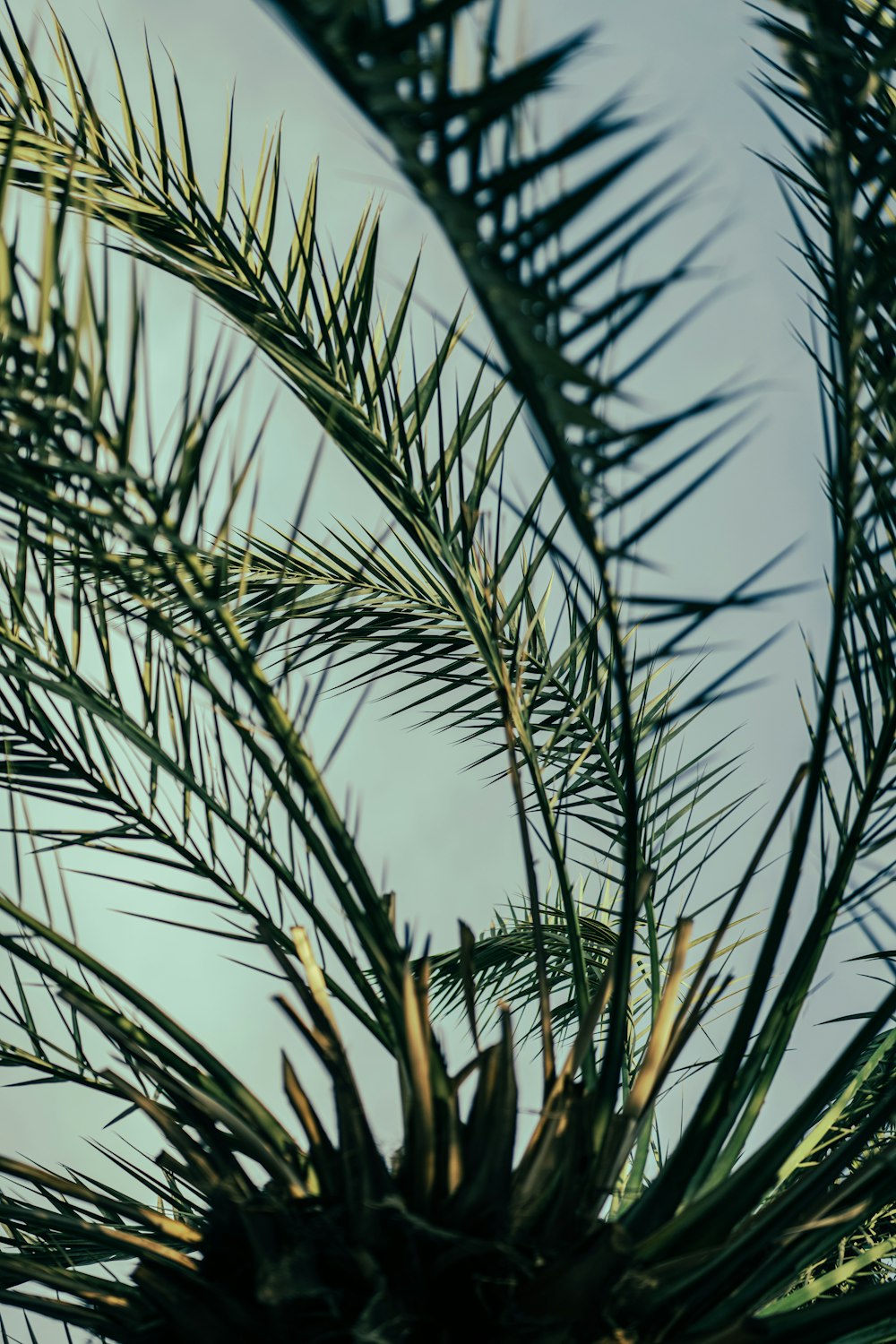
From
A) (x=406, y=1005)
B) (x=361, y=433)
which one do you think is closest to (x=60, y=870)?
(x=406, y=1005)

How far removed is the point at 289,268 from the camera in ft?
6.73

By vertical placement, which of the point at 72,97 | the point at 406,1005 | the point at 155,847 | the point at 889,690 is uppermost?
the point at 72,97

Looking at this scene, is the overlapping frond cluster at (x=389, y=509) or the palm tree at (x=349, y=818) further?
the overlapping frond cluster at (x=389, y=509)

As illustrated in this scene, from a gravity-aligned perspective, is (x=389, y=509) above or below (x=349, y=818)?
above

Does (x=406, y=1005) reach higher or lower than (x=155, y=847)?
lower

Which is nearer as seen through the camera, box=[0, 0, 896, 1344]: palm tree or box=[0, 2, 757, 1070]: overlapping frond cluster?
box=[0, 0, 896, 1344]: palm tree

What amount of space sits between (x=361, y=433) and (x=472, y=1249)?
1296 mm

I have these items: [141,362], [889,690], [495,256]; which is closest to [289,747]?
[141,362]

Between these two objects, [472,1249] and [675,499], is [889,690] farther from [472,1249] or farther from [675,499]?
[472,1249]

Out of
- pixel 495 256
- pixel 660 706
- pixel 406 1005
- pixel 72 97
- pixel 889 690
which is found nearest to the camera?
pixel 495 256

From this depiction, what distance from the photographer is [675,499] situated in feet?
3.88

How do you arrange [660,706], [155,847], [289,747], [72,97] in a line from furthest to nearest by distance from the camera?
1. [660,706]
2. [155,847]
3. [72,97]
4. [289,747]

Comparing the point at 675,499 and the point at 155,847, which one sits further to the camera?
the point at 155,847

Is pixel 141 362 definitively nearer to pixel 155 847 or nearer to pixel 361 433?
pixel 361 433
